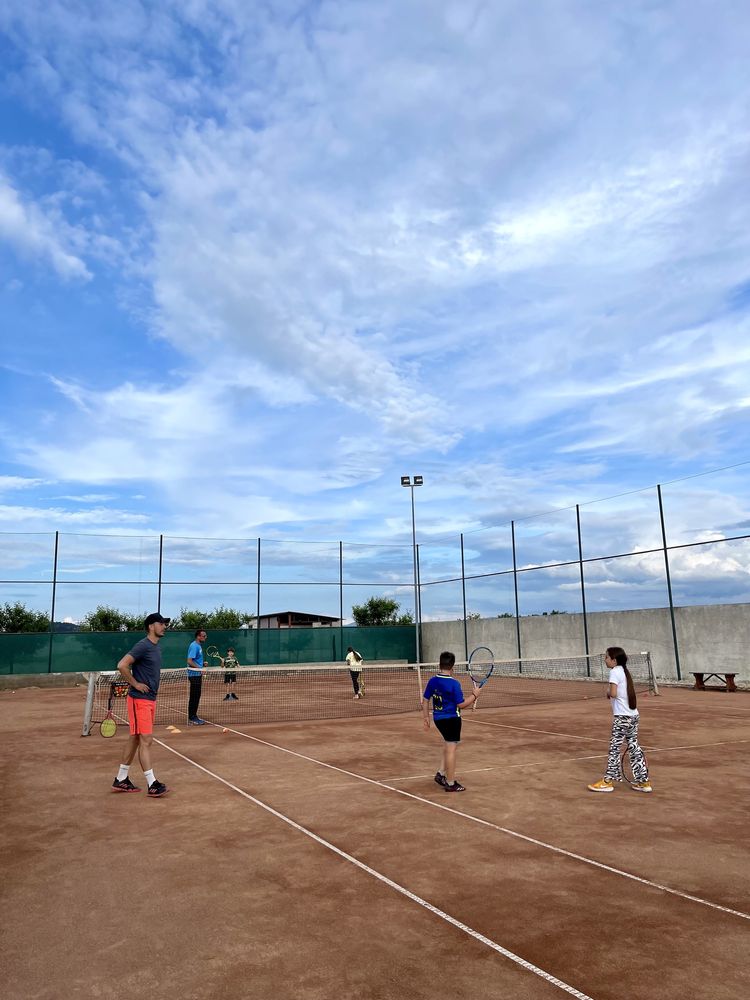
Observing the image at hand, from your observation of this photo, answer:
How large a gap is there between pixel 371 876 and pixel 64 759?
6777 mm

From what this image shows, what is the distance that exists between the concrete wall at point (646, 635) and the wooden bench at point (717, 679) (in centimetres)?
35

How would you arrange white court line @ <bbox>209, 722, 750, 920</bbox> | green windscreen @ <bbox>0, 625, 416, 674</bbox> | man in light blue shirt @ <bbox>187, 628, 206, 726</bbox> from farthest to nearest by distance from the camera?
green windscreen @ <bbox>0, 625, 416, 674</bbox>, man in light blue shirt @ <bbox>187, 628, 206, 726</bbox>, white court line @ <bbox>209, 722, 750, 920</bbox>

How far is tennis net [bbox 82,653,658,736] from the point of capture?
1596 cm

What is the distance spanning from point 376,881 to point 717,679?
1999 centimetres

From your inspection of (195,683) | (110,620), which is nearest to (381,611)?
(110,620)

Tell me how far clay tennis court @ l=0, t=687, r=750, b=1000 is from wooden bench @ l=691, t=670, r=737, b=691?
11372 mm

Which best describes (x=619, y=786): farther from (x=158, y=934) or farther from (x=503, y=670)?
(x=503, y=670)

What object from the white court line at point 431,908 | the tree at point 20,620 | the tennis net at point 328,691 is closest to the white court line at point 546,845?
the white court line at point 431,908

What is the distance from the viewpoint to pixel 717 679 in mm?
22109

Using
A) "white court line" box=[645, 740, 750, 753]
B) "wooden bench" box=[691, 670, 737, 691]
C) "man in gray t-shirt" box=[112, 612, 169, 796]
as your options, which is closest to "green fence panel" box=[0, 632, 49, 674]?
"man in gray t-shirt" box=[112, 612, 169, 796]

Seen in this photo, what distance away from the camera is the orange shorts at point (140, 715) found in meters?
7.89

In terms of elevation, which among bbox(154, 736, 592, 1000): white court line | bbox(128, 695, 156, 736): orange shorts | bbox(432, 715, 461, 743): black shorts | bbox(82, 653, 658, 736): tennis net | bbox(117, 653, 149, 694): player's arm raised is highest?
bbox(117, 653, 149, 694): player's arm raised

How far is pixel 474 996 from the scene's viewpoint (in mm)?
3580

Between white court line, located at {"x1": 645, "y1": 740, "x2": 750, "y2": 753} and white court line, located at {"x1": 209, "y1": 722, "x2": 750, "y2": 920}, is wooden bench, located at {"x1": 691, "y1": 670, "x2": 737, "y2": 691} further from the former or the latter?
white court line, located at {"x1": 209, "y1": 722, "x2": 750, "y2": 920}
